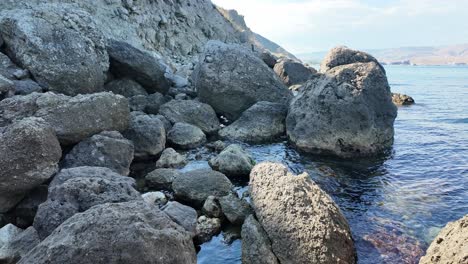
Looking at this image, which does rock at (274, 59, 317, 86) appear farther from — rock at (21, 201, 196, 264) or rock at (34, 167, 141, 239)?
rock at (21, 201, 196, 264)

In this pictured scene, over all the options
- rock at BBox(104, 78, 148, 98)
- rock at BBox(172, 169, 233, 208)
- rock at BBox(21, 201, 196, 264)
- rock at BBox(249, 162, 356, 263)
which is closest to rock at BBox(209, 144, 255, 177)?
rock at BBox(172, 169, 233, 208)

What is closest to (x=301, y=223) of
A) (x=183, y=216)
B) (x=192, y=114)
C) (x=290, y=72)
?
(x=183, y=216)

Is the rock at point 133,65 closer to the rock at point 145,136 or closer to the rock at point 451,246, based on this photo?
the rock at point 145,136

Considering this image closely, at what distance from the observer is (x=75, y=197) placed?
753 centimetres

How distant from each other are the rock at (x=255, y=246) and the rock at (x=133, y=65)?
42.7ft

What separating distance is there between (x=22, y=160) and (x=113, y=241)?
5345mm

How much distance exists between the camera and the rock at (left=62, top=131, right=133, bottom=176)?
11.4 meters

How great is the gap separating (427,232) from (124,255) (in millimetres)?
7723

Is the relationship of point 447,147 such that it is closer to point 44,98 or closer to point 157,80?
point 157,80

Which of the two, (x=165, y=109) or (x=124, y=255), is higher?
(x=124, y=255)

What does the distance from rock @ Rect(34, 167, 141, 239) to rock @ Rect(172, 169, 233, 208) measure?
2509mm

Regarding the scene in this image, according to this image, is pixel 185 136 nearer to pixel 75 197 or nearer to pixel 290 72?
pixel 75 197

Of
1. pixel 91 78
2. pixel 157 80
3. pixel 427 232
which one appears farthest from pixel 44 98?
pixel 427 232

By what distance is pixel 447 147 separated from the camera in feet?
58.2
